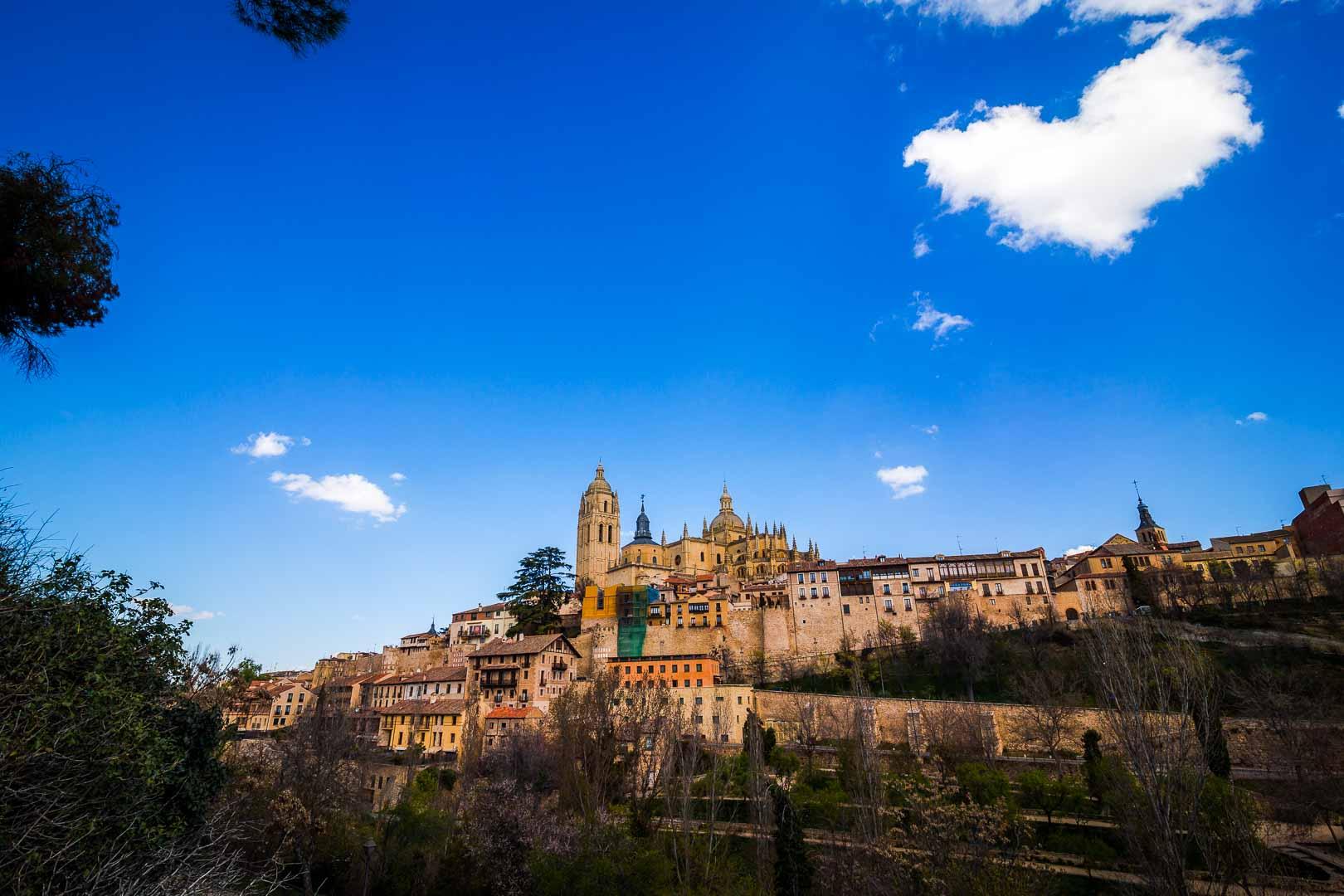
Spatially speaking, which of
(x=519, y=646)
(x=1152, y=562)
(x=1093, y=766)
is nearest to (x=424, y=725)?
(x=519, y=646)

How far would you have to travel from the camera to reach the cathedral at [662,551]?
9919cm

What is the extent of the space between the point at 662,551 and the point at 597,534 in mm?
11955

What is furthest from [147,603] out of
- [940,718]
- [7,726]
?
[940,718]

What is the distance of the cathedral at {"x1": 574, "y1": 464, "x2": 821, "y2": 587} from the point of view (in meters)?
99.2

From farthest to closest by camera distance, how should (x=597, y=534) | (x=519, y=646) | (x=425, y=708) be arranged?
(x=597, y=534)
(x=519, y=646)
(x=425, y=708)

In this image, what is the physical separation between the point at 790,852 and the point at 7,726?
73.1 ft

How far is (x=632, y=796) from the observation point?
2883 cm

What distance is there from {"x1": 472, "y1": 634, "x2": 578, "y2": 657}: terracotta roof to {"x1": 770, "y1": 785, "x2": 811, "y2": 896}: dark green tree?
34.7 m

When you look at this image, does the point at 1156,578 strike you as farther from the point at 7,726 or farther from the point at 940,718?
the point at 7,726

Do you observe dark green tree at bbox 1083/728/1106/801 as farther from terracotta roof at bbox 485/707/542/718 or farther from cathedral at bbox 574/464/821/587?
cathedral at bbox 574/464/821/587

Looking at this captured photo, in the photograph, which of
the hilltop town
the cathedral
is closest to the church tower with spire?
the hilltop town

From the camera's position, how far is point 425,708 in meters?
53.6

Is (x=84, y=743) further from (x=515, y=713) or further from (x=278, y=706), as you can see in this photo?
(x=278, y=706)

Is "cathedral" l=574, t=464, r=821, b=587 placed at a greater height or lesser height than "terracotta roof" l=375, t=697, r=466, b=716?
greater
